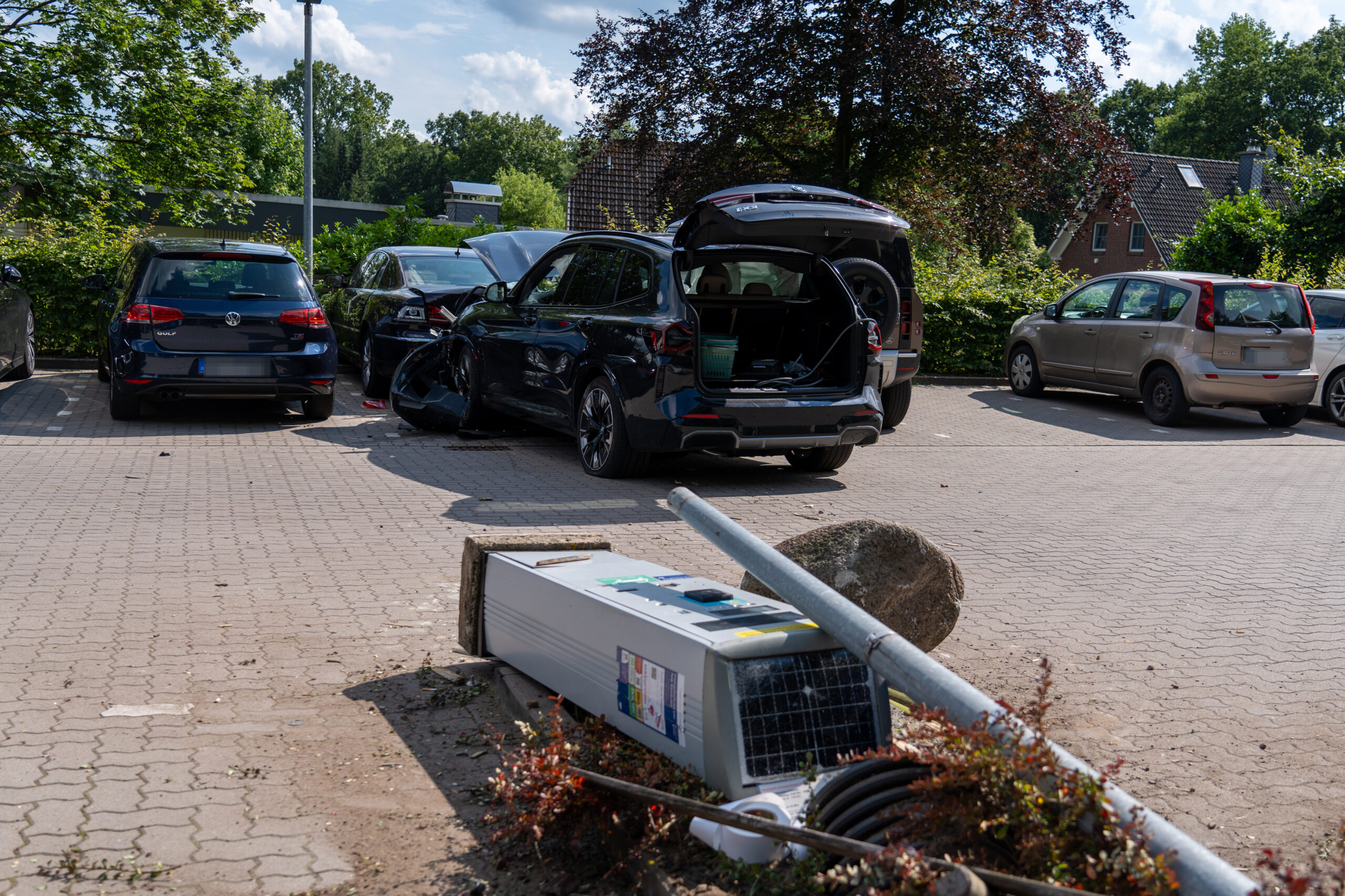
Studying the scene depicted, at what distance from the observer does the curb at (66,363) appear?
1533 centimetres

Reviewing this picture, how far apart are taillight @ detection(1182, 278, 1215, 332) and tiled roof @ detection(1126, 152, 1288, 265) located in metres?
40.8

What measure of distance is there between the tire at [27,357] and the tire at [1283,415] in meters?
15.4

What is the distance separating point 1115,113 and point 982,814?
9675 centimetres

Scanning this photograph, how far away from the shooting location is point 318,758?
3.82m

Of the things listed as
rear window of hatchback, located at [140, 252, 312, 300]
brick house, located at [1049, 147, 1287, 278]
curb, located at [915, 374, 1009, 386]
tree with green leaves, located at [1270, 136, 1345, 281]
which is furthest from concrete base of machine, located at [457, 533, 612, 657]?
brick house, located at [1049, 147, 1287, 278]

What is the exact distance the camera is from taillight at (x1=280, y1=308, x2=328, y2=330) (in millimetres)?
10913

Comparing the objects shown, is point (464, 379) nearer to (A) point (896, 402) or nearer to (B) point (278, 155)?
(A) point (896, 402)

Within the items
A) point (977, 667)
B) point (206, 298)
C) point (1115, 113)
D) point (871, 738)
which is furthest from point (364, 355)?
point (1115, 113)

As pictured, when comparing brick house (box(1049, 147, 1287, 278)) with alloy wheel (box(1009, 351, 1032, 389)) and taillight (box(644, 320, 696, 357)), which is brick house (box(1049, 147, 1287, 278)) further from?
taillight (box(644, 320, 696, 357))

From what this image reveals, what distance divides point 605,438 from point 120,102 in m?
13.9

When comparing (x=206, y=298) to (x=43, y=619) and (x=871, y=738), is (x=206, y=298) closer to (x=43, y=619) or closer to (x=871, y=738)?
(x=43, y=619)

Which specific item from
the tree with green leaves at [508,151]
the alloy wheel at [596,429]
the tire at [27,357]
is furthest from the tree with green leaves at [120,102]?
the tree with green leaves at [508,151]

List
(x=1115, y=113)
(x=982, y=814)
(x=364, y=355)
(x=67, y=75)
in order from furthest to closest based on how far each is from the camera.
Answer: (x=1115, y=113)
(x=67, y=75)
(x=364, y=355)
(x=982, y=814)

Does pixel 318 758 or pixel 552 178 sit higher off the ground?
pixel 552 178
